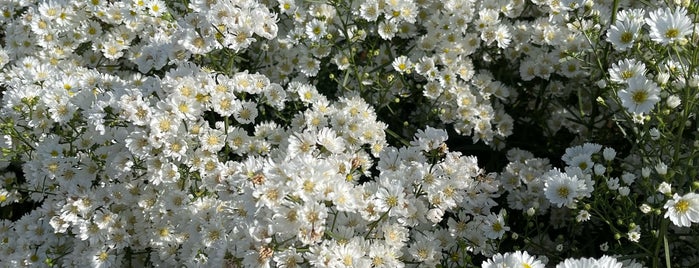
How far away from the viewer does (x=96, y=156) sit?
3.63m

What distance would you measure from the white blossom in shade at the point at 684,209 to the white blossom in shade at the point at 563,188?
0.38 metres

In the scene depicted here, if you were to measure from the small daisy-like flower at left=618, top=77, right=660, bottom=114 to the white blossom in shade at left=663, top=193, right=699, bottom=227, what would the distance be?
0.39 meters

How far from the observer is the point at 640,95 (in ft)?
9.35

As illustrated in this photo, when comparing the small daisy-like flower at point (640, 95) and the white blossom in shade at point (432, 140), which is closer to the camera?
the small daisy-like flower at point (640, 95)

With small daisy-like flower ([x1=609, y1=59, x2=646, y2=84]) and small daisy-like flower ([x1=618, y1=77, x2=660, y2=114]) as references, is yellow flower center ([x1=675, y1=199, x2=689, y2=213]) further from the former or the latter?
small daisy-like flower ([x1=609, y1=59, x2=646, y2=84])

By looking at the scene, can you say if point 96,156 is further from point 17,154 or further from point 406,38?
point 406,38

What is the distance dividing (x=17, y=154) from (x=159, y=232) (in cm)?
109

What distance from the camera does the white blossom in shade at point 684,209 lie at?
2.71 meters

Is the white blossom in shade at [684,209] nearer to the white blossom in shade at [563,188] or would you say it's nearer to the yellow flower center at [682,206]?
the yellow flower center at [682,206]

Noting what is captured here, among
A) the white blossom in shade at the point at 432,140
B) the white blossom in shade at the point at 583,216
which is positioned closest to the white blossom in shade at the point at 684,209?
the white blossom in shade at the point at 583,216

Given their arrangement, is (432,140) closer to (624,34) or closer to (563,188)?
(563,188)

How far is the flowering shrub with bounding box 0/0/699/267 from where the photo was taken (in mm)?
2852

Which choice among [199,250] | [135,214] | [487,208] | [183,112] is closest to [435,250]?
[487,208]

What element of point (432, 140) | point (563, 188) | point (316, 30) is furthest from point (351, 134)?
point (563, 188)
